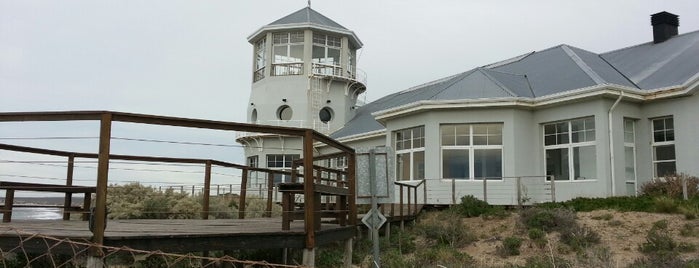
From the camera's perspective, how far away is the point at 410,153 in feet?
63.2

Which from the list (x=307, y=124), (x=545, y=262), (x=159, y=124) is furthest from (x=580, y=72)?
(x=159, y=124)

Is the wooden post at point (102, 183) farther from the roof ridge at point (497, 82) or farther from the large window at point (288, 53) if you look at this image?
the large window at point (288, 53)

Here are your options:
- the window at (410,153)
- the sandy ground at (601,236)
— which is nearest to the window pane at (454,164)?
the window at (410,153)

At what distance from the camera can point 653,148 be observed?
16234mm

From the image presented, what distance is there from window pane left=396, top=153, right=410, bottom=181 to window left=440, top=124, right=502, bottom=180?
1785 millimetres

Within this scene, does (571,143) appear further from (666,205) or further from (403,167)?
(403,167)

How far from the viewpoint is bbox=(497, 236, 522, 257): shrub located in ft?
38.3

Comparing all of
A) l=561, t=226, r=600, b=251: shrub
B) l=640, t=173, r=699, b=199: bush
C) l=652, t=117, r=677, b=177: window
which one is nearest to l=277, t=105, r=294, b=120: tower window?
l=652, t=117, r=677, b=177: window

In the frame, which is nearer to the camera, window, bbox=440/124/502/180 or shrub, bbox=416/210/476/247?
shrub, bbox=416/210/476/247

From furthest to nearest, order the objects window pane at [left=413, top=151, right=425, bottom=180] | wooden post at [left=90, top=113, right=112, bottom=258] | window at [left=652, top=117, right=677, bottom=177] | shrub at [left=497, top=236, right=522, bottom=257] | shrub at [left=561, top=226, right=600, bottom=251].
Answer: window pane at [left=413, top=151, right=425, bottom=180], window at [left=652, top=117, right=677, bottom=177], shrub at [left=497, top=236, right=522, bottom=257], shrub at [left=561, top=226, right=600, bottom=251], wooden post at [left=90, top=113, right=112, bottom=258]

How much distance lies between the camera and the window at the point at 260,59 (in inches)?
1209

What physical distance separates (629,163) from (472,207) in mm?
4643

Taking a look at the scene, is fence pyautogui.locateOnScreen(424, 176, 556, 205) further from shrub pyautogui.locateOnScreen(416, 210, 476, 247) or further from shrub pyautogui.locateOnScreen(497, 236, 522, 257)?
shrub pyautogui.locateOnScreen(497, 236, 522, 257)

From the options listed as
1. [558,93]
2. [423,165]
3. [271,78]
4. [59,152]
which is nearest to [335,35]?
[271,78]
